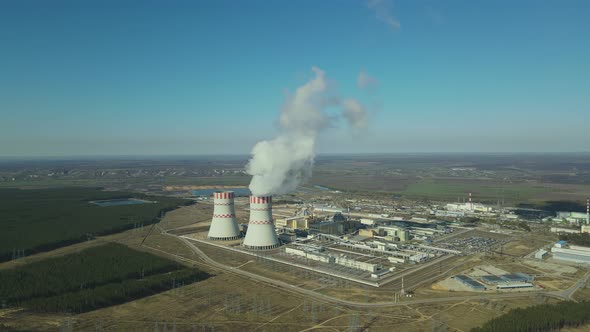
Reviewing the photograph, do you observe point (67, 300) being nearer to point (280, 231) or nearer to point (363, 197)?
point (280, 231)

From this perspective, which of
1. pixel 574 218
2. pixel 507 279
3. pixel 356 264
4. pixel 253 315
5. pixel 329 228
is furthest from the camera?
pixel 574 218

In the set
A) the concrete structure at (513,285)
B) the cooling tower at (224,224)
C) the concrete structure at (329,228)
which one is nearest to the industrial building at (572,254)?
the concrete structure at (513,285)

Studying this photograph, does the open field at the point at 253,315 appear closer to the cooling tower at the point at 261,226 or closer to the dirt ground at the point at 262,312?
the dirt ground at the point at 262,312

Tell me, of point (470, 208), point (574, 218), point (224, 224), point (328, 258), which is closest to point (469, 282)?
point (328, 258)

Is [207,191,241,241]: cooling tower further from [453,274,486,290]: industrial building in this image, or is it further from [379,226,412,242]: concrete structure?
[453,274,486,290]: industrial building

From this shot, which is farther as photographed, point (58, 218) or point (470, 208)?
point (470, 208)

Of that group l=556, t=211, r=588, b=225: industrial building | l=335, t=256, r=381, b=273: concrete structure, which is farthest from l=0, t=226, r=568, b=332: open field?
l=556, t=211, r=588, b=225: industrial building

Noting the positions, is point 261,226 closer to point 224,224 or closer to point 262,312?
point 224,224

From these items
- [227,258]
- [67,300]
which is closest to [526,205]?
[227,258]
